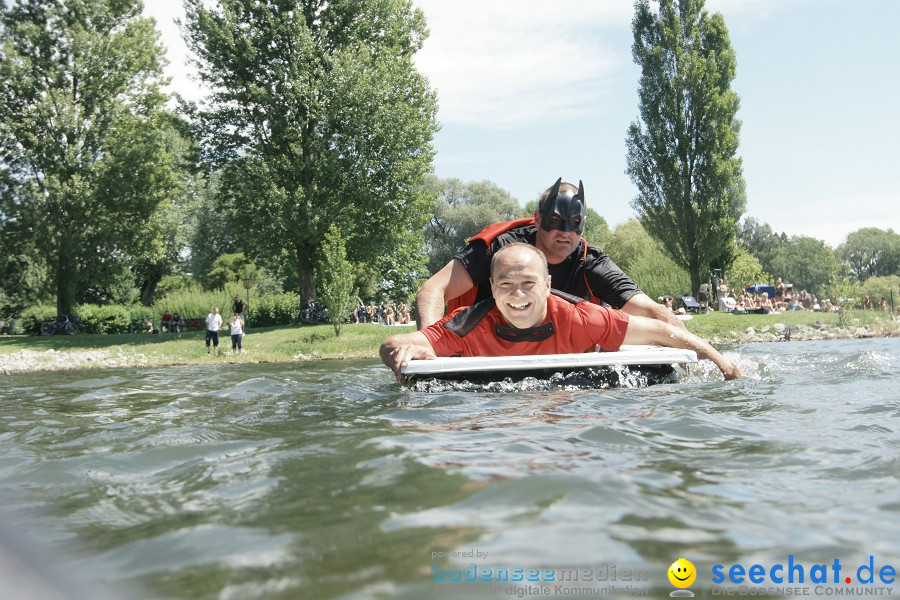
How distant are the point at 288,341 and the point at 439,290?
20.0m

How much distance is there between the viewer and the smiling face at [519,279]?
218 inches

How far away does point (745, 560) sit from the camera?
2.04 meters

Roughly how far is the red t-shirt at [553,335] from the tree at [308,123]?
2345 centimetres

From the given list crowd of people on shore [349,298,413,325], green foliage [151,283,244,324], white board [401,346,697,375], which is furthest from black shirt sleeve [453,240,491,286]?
green foliage [151,283,244,324]

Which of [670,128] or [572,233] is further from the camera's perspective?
[670,128]

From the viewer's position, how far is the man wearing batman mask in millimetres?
7207

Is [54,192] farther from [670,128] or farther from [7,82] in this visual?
[670,128]

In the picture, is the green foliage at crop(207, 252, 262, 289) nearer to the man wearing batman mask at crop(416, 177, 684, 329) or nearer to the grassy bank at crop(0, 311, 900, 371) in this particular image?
the grassy bank at crop(0, 311, 900, 371)

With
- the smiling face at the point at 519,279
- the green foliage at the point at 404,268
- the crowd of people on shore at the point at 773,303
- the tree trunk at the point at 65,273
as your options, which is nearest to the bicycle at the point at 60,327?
the tree trunk at the point at 65,273

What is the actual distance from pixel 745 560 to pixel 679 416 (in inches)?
99.1

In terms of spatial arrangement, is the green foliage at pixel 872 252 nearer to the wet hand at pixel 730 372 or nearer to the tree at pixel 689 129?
the tree at pixel 689 129

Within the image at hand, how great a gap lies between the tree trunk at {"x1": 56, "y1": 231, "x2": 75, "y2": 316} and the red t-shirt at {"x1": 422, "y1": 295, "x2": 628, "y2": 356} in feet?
106

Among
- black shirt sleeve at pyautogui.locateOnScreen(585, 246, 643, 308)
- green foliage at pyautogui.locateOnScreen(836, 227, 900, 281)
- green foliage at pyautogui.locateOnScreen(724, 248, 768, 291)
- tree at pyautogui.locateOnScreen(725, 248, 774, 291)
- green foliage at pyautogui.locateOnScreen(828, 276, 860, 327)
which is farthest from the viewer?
green foliage at pyautogui.locateOnScreen(836, 227, 900, 281)

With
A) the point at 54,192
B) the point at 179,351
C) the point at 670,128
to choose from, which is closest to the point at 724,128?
the point at 670,128
